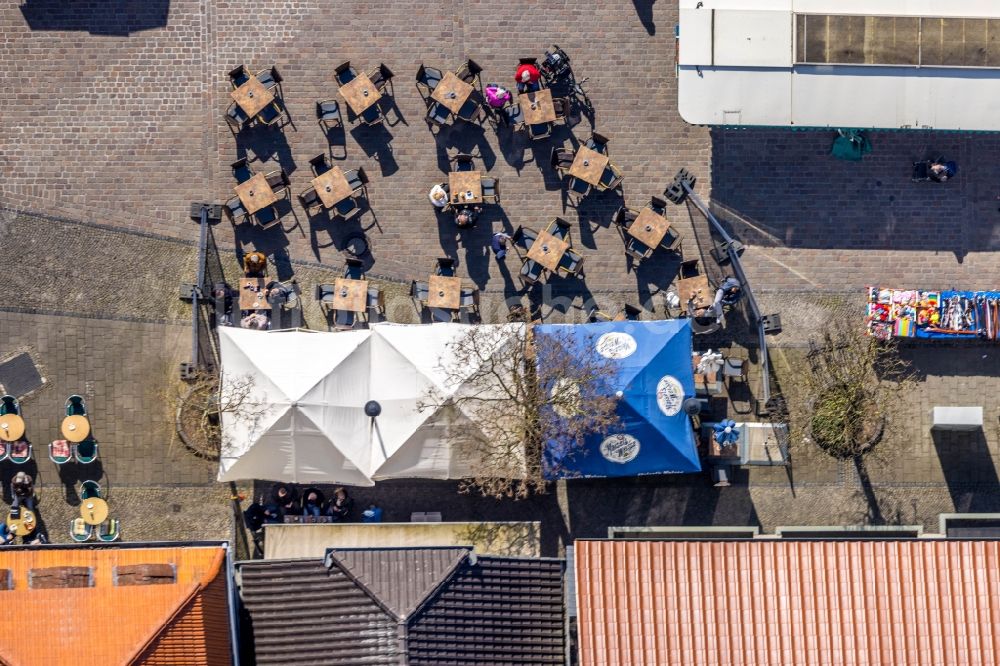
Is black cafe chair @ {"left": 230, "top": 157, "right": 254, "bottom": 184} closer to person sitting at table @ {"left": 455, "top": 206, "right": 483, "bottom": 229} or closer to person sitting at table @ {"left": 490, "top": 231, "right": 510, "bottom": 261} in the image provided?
person sitting at table @ {"left": 455, "top": 206, "right": 483, "bottom": 229}

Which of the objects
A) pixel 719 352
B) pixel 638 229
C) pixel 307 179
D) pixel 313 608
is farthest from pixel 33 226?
pixel 719 352

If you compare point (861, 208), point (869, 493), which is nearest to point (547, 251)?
point (861, 208)

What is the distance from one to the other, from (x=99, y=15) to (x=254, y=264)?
26.6ft

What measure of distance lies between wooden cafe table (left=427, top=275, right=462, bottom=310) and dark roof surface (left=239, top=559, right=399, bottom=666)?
7445mm

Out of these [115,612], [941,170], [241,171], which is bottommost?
[115,612]

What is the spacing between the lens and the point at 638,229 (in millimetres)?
27250

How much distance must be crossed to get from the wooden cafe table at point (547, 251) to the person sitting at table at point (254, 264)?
704 cm

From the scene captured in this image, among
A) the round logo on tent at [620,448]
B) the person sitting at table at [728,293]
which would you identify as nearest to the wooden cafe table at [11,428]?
the round logo on tent at [620,448]

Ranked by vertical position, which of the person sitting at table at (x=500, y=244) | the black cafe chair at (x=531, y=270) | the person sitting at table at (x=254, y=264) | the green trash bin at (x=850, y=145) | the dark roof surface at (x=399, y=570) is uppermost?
the green trash bin at (x=850, y=145)

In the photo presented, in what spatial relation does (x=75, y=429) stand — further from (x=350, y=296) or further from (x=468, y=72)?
(x=468, y=72)

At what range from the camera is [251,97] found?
88.6 ft

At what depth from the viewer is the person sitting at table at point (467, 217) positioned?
89.1 feet

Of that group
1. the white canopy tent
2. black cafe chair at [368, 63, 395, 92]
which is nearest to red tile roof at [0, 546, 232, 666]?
the white canopy tent

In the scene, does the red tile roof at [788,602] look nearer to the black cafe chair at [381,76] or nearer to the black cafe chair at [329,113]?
the black cafe chair at [329,113]
